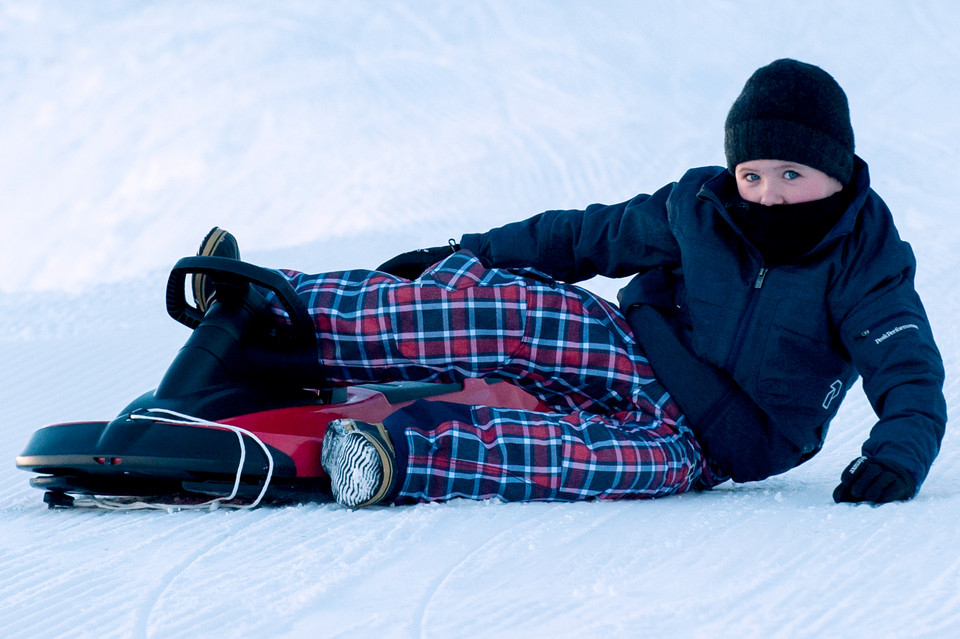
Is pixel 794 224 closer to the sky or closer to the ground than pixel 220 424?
closer to the sky

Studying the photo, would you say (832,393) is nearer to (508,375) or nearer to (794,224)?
(794,224)

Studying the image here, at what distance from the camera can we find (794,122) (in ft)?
6.59

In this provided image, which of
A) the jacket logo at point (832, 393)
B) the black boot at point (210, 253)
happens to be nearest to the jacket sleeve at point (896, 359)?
the jacket logo at point (832, 393)

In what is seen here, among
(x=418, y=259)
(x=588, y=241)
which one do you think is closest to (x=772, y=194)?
(x=588, y=241)

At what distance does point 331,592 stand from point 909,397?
1057 mm

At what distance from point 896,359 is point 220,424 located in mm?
1175

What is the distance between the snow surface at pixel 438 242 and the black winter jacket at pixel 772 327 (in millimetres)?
133

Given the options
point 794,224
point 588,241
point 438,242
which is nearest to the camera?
point 794,224

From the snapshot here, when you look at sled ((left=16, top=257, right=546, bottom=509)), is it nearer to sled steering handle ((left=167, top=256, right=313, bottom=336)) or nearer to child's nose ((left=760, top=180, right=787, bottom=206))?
sled steering handle ((left=167, top=256, right=313, bottom=336))

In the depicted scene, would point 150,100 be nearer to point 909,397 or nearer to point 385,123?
point 385,123

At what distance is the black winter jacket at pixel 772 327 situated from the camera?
1924 mm

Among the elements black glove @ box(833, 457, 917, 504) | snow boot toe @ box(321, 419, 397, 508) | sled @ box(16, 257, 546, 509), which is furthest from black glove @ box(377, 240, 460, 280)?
black glove @ box(833, 457, 917, 504)

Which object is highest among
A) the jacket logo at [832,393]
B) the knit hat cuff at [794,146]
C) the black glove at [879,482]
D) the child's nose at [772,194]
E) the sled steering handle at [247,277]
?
the knit hat cuff at [794,146]

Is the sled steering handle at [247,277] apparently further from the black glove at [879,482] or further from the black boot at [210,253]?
the black glove at [879,482]
